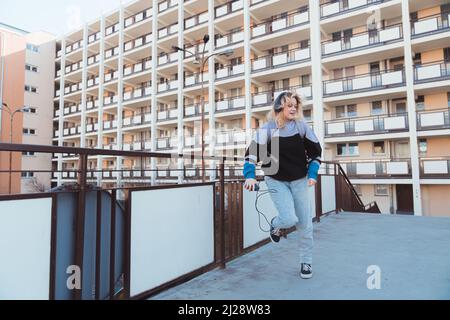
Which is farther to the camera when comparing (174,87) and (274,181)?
(174,87)

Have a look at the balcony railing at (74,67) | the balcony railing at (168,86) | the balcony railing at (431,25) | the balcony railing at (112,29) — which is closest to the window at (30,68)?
the balcony railing at (74,67)

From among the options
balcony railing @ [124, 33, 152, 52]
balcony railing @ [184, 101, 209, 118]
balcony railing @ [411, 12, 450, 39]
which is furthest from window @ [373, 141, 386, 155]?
balcony railing @ [124, 33, 152, 52]

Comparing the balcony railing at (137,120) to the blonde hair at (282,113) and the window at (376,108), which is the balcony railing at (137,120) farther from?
the blonde hair at (282,113)

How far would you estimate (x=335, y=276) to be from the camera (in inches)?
115

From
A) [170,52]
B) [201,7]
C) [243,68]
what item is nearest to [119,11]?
[170,52]

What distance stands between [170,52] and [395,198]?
20924 mm

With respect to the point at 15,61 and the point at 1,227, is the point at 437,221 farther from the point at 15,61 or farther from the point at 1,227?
the point at 15,61

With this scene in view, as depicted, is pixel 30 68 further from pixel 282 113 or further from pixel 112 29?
pixel 282 113

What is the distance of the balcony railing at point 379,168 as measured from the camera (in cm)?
1512

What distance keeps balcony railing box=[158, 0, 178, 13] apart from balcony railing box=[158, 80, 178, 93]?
650cm

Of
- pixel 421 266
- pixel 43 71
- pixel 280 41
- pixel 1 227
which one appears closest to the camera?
pixel 1 227

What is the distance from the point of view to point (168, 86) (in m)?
24.4

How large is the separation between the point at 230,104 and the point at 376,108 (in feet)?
30.7

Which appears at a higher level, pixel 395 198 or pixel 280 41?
pixel 280 41
